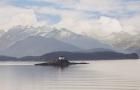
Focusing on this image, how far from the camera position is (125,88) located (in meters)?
62.5

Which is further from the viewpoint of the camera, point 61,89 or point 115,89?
point 61,89

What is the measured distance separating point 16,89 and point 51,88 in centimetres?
585

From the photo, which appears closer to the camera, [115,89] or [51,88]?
[115,89]

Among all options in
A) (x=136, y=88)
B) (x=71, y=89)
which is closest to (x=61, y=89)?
(x=71, y=89)

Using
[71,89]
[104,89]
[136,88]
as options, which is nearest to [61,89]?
[71,89]

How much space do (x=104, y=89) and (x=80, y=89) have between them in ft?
11.6

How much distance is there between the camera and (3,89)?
209 feet

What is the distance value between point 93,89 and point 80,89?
72.0 inches

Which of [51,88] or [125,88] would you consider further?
[51,88]

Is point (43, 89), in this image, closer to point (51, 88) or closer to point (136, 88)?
point (51, 88)

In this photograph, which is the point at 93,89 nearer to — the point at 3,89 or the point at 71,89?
the point at 71,89

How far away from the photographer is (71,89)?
65188 mm

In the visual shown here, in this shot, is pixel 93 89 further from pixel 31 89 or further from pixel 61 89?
pixel 31 89

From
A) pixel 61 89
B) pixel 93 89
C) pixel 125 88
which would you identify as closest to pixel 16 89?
pixel 61 89
